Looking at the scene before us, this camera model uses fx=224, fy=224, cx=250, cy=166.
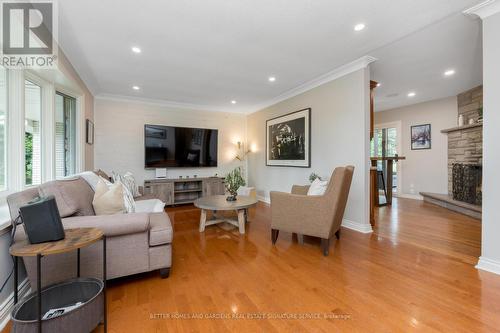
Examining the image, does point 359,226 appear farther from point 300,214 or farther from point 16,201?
point 16,201

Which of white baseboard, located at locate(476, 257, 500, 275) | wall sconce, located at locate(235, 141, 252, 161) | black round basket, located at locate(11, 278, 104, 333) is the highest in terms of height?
wall sconce, located at locate(235, 141, 252, 161)

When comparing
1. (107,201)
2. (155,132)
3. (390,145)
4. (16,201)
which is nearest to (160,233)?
(107,201)

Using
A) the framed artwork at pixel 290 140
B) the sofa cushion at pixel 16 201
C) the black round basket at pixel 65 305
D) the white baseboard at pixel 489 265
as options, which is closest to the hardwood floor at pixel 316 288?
the white baseboard at pixel 489 265

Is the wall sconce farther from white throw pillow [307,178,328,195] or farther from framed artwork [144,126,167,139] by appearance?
white throw pillow [307,178,328,195]

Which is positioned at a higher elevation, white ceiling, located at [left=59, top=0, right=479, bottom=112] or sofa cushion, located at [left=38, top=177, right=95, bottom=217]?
white ceiling, located at [left=59, top=0, right=479, bottom=112]

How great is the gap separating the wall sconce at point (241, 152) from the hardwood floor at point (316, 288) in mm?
3433

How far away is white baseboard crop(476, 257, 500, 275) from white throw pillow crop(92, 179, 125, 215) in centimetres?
341

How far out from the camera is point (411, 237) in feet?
9.84

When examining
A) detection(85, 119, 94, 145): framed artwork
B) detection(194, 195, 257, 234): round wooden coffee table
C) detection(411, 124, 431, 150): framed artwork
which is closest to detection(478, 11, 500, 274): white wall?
detection(194, 195, 257, 234): round wooden coffee table

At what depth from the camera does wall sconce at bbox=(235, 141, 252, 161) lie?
20.4 feet

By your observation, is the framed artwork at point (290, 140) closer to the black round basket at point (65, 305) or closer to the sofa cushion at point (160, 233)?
the sofa cushion at point (160, 233)

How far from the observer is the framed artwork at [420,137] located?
552 cm

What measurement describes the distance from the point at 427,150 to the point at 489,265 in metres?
4.29

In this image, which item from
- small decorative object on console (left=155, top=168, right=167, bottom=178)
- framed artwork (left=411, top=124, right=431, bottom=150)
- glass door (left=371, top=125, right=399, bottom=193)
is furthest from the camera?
glass door (left=371, top=125, right=399, bottom=193)
